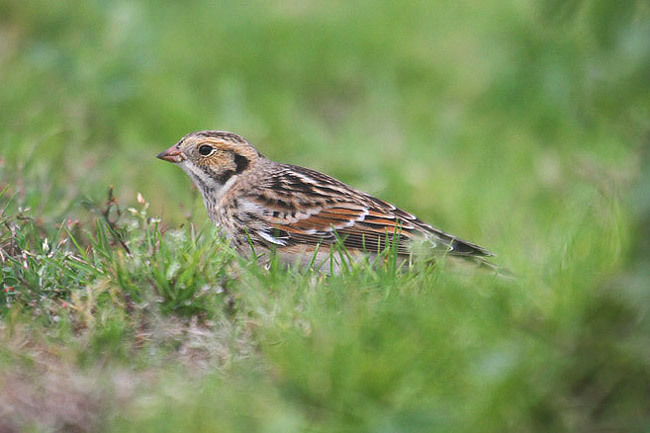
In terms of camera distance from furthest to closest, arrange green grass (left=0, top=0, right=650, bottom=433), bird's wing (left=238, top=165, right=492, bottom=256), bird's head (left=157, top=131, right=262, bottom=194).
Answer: bird's head (left=157, top=131, right=262, bottom=194) < bird's wing (left=238, top=165, right=492, bottom=256) < green grass (left=0, top=0, right=650, bottom=433)

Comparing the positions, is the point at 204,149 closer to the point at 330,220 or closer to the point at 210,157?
the point at 210,157

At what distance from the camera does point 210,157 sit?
6672mm

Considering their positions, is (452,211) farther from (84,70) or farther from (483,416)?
(483,416)

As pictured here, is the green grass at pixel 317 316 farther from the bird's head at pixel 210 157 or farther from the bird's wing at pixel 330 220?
the bird's head at pixel 210 157

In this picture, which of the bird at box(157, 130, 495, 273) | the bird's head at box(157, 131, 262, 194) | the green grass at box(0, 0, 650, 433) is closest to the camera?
the green grass at box(0, 0, 650, 433)

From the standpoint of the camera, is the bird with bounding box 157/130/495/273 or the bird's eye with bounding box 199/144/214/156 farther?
the bird's eye with bounding box 199/144/214/156

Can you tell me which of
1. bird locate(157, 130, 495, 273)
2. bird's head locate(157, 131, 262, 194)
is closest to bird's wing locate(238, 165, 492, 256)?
bird locate(157, 130, 495, 273)

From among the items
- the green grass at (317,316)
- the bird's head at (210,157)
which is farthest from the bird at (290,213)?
the green grass at (317,316)

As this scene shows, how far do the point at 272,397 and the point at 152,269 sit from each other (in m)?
1.13

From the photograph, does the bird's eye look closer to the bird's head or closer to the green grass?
the bird's head

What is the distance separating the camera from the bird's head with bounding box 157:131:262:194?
6.64 metres

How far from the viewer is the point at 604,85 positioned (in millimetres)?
4082

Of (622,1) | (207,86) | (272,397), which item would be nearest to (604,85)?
(622,1)

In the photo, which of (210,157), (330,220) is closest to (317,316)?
(330,220)
